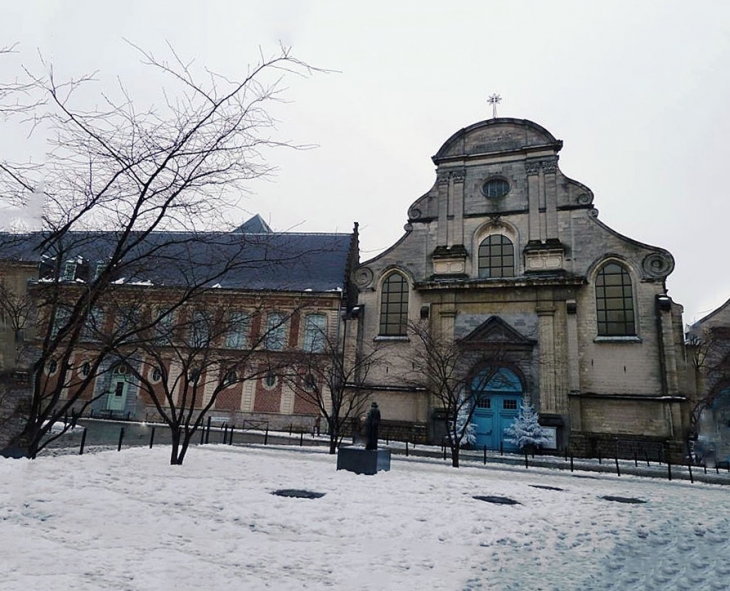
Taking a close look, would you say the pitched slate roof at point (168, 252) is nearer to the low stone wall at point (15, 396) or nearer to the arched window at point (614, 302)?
the low stone wall at point (15, 396)

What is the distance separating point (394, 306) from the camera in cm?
2680

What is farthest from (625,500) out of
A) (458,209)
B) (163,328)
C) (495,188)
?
(495,188)

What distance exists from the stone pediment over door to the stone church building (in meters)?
0.06

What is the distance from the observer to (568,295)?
23.6 metres

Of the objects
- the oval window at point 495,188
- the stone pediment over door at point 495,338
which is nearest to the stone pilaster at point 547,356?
the stone pediment over door at point 495,338

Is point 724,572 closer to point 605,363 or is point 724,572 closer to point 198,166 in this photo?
point 198,166

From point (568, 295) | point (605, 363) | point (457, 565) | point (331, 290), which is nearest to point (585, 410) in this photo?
point (605, 363)

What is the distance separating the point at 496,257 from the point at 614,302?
235 inches

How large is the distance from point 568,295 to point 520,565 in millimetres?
19995

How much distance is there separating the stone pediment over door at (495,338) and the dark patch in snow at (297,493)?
16.2 m

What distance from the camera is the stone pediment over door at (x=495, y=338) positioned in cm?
2353

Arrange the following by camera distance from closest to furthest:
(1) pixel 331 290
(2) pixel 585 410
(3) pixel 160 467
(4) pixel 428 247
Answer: (3) pixel 160 467
(2) pixel 585 410
(4) pixel 428 247
(1) pixel 331 290

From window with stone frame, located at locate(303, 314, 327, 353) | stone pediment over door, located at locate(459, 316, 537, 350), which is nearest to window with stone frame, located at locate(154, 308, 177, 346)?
stone pediment over door, located at locate(459, 316, 537, 350)

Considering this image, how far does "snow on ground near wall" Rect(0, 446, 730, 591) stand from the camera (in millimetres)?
4488
